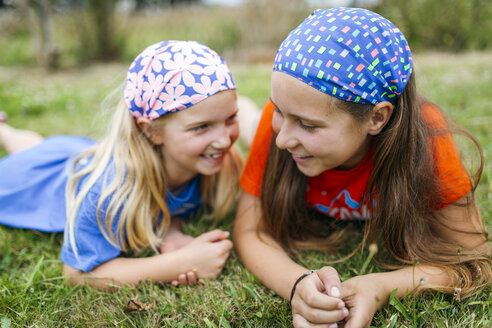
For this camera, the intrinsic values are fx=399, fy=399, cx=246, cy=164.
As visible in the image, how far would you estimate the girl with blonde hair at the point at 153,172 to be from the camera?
215 cm

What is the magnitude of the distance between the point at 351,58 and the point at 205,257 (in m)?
1.26

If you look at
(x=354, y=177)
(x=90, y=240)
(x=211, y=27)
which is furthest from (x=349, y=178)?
(x=211, y=27)

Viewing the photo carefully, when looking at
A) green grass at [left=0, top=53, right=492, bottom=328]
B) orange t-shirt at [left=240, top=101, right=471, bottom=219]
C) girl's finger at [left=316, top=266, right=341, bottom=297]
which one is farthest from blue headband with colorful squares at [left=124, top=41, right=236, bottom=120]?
girl's finger at [left=316, top=266, right=341, bottom=297]

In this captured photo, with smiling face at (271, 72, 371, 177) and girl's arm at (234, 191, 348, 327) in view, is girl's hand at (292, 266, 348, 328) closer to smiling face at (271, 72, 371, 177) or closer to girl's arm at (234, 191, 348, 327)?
girl's arm at (234, 191, 348, 327)

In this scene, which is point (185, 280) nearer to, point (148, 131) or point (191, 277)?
point (191, 277)

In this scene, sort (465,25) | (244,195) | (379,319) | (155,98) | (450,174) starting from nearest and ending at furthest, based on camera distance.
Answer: (379,319) → (450,174) → (155,98) → (244,195) → (465,25)

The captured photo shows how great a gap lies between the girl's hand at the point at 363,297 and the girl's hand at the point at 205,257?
723mm

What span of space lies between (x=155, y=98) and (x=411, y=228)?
1.49m

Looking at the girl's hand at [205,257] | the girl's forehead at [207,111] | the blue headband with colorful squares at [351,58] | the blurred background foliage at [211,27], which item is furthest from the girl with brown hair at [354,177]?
the blurred background foliage at [211,27]

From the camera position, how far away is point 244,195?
2.41 m

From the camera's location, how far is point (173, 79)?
2.15 meters

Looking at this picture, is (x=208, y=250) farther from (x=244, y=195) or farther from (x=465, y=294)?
(x=465, y=294)

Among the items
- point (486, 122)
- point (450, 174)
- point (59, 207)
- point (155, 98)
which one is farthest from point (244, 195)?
point (486, 122)

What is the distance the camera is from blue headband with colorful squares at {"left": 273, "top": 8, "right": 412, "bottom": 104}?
5.32 ft
